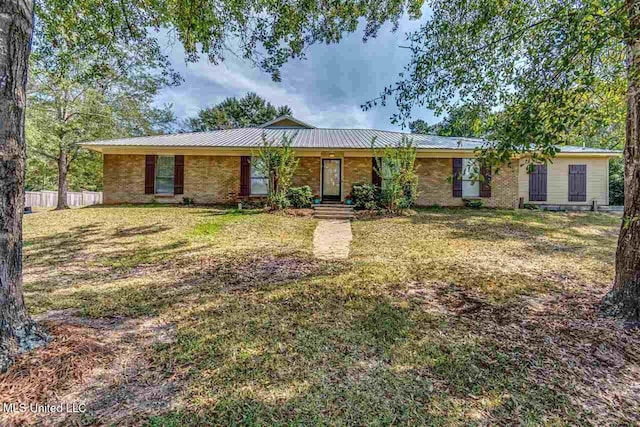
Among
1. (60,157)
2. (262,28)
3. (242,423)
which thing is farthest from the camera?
(60,157)

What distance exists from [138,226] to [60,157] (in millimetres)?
11583

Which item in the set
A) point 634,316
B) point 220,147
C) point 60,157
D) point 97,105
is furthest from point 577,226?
point 60,157

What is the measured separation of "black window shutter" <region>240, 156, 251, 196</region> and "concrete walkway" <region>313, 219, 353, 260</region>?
14.9 feet

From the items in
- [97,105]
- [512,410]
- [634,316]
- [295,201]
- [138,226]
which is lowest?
[512,410]

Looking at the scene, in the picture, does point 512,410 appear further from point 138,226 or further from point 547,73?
point 138,226

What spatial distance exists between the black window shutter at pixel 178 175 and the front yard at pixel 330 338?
687cm

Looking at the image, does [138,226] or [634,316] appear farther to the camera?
[138,226]

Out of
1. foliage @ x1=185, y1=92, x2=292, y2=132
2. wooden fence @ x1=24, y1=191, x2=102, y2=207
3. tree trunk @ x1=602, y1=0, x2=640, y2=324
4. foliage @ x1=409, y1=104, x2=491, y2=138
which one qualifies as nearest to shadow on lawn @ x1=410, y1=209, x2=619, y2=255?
tree trunk @ x1=602, y1=0, x2=640, y2=324

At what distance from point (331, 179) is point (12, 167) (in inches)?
456

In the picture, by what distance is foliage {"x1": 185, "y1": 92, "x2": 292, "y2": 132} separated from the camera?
3119 centimetres

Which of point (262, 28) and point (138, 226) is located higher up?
point (262, 28)

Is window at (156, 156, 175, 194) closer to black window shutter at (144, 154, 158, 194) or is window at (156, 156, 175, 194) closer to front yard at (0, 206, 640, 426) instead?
black window shutter at (144, 154, 158, 194)

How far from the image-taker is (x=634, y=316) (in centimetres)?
300

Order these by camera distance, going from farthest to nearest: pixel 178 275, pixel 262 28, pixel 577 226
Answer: pixel 577 226 → pixel 262 28 → pixel 178 275
